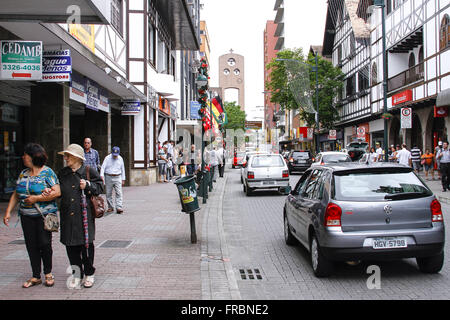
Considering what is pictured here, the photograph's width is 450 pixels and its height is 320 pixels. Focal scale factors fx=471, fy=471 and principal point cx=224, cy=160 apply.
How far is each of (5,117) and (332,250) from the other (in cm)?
1232

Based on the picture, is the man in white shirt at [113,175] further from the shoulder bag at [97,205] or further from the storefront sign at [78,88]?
the shoulder bag at [97,205]

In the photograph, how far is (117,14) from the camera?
18594mm

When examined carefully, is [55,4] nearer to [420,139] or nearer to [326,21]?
[420,139]

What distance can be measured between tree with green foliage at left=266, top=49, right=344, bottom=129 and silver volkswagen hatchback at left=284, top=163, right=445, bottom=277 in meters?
36.4

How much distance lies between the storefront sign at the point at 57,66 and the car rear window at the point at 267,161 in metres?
8.57

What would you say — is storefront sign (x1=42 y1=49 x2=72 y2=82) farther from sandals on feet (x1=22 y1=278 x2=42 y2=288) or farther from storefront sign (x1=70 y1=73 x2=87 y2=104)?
sandals on feet (x1=22 y1=278 x2=42 y2=288)

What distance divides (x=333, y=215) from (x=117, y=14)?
609 inches

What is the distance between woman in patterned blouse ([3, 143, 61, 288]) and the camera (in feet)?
17.3

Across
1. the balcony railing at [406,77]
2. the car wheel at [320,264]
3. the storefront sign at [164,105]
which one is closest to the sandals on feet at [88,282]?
the car wheel at [320,264]

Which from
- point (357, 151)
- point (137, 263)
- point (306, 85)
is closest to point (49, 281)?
point (137, 263)

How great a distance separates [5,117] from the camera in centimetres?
1459

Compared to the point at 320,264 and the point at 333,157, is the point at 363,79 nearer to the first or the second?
the point at 333,157

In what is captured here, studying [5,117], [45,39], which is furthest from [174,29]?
[45,39]

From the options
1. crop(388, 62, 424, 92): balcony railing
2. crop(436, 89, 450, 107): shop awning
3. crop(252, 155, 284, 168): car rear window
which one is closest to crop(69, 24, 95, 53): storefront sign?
crop(252, 155, 284, 168): car rear window
